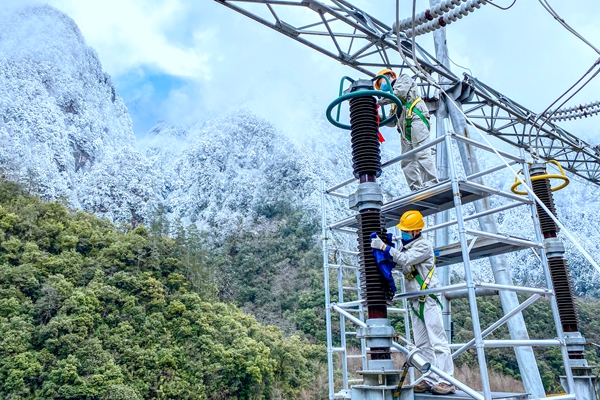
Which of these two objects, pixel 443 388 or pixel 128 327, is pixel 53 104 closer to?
pixel 128 327

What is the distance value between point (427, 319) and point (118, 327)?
12.0 metres

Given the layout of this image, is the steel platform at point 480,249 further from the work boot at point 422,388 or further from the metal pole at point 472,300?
the work boot at point 422,388

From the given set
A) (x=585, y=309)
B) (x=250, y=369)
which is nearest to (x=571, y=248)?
(x=585, y=309)

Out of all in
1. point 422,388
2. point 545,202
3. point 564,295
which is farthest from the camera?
point 545,202

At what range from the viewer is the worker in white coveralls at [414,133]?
15.5 ft

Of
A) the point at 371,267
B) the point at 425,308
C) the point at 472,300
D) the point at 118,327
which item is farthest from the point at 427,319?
the point at 118,327

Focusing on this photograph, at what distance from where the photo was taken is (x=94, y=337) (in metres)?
12.4

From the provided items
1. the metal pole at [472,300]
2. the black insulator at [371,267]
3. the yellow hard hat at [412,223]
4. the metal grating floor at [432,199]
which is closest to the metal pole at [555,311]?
the metal grating floor at [432,199]

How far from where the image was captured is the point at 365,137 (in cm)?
353

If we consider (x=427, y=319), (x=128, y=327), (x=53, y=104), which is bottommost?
(x=427, y=319)

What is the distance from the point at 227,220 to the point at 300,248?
7.01 metres

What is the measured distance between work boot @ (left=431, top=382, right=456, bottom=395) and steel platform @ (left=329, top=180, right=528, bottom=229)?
1.50m

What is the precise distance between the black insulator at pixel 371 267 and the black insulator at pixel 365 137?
37 centimetres

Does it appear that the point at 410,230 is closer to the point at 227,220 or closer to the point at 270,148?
the point at 227,220
